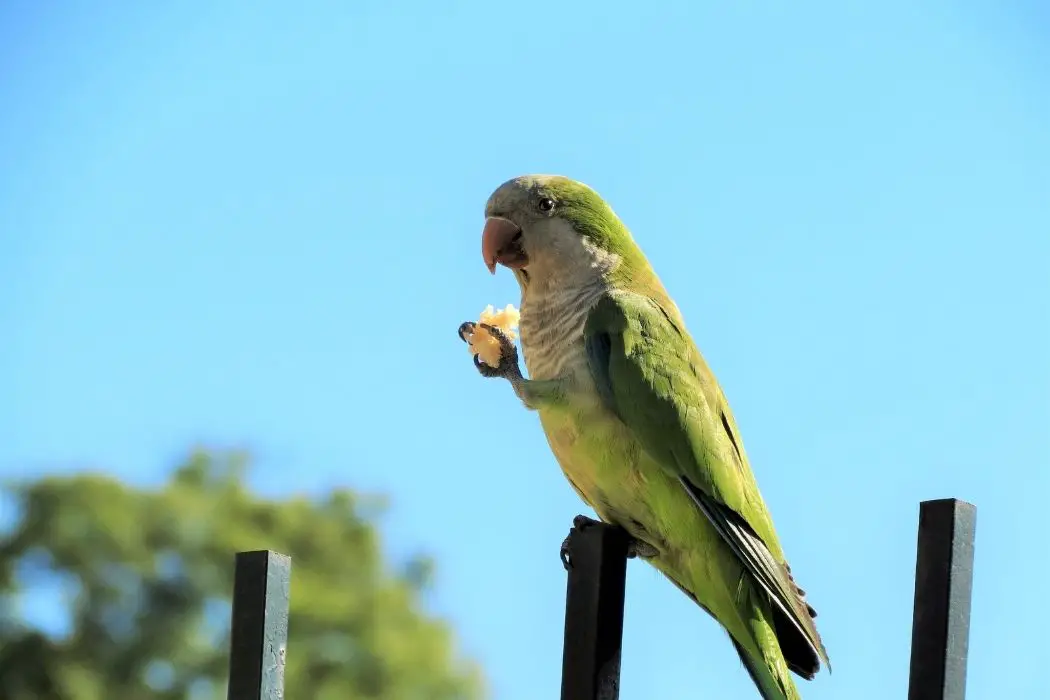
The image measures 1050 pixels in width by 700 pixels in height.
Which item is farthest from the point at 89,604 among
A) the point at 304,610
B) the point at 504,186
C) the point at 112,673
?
the point at 504,186

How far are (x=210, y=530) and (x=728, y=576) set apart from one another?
17885mm

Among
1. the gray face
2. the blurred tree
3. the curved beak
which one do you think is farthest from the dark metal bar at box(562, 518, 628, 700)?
the blurred tree

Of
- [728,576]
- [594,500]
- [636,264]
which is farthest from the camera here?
[636,264]

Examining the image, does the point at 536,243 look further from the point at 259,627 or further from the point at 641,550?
the point at 259,627

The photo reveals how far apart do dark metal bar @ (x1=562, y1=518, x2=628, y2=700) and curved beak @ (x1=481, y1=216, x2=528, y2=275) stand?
1.52 metres

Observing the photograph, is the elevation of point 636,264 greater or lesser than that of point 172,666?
greater

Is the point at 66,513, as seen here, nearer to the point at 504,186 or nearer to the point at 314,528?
the point at 314,528

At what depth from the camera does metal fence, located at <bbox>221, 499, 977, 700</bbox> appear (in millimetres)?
2205

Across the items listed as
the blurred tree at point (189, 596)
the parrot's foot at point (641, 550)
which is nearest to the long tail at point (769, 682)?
the parrot's foot at point (641, 550)

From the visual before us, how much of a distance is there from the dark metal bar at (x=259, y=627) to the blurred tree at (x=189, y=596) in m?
16.3

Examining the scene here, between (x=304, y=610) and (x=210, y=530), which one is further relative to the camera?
(x=210, y=530)

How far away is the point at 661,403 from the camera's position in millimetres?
3465

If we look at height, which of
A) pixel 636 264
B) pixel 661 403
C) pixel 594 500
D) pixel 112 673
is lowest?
pixel 112 673

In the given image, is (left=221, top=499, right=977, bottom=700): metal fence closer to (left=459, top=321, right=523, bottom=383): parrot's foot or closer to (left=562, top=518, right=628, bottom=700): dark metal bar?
(left=562, top=518, right=628, bottom=700): dark metal bar
